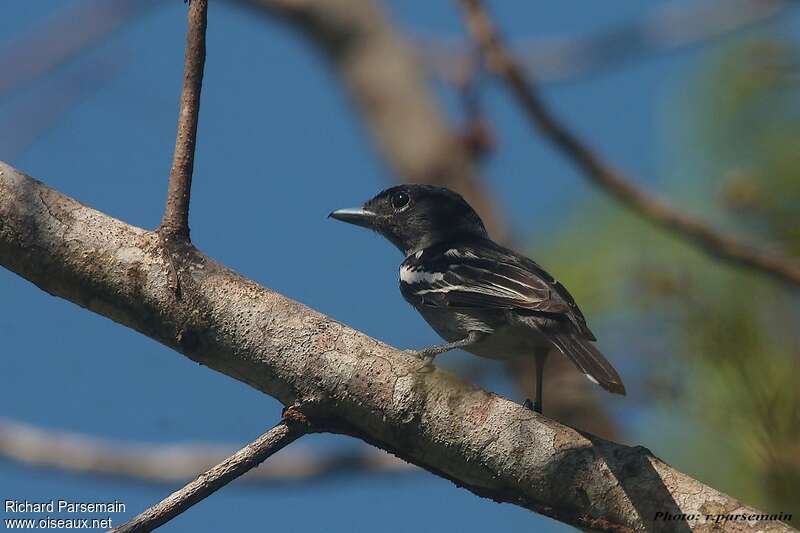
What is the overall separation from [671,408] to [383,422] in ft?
4.09

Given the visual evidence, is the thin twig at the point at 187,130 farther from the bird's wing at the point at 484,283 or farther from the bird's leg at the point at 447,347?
the bird's wing at the point at 484,283

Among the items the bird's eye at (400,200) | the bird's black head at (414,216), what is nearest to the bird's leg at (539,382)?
the bird's black head at (414,216)

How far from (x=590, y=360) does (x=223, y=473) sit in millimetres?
1700

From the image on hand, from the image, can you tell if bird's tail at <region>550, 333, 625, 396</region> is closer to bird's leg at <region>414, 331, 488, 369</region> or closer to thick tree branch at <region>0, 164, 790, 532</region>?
bird's leg at <region>414, 331, 488, 369</region>

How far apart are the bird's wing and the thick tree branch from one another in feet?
4.65

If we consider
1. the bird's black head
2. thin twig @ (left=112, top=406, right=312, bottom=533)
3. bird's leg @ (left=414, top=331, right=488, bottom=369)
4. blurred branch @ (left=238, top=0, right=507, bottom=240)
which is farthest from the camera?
blurred branch @ (left=238, top=0, right=507, bottom=240)

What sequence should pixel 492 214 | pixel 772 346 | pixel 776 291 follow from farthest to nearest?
pixel 492 214, pixel 776 291, pixel 772 346

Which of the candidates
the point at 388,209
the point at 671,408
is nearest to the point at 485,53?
A: the point at 388,209

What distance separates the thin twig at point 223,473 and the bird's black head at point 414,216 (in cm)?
323

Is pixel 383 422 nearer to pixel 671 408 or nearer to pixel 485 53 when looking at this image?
pixel 671 408

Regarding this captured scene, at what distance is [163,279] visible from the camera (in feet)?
10.7

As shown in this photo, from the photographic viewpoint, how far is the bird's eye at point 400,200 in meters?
6.38

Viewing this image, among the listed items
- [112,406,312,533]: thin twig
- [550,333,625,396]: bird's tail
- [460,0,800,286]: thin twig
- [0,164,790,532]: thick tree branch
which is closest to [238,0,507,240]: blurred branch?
[460,0,800,286]: thin twig

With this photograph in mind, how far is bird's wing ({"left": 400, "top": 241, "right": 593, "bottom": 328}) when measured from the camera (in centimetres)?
470
